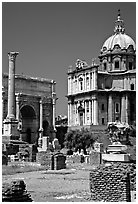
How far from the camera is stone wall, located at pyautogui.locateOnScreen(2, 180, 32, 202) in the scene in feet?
25.4

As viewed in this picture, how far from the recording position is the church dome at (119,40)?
63469mm

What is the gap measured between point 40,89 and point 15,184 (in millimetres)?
52070

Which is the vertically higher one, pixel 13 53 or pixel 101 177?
pixel 13 53

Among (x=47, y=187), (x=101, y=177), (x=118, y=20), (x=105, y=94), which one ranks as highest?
(x=118, y=20)

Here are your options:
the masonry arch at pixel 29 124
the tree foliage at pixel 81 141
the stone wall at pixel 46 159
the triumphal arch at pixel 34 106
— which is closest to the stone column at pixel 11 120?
the stone wall at pixel 46 159

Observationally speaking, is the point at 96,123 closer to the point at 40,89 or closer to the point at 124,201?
the point at 40,89

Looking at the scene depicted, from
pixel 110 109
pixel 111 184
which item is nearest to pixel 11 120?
pixel 111 184

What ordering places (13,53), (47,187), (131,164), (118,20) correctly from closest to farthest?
(131,164) < (47,187) < (13,53) < (118,20)

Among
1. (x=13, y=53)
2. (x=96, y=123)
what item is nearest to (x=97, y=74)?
(x=96, y=123)

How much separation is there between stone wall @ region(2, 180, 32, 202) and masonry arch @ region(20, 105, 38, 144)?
49239 millimetres

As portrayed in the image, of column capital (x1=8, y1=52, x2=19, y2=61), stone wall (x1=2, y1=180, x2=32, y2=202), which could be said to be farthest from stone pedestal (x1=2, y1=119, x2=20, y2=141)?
stone wall (x1=2, y1=180, x2=32, y2=202)

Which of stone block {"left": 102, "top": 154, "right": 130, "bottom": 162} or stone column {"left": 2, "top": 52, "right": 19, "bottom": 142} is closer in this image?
stone block {"left": 102, "top": 154, "right": 130, "bottom": 162}

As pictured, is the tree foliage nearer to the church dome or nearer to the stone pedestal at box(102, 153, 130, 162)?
the church dome

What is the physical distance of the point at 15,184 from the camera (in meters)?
8.03
